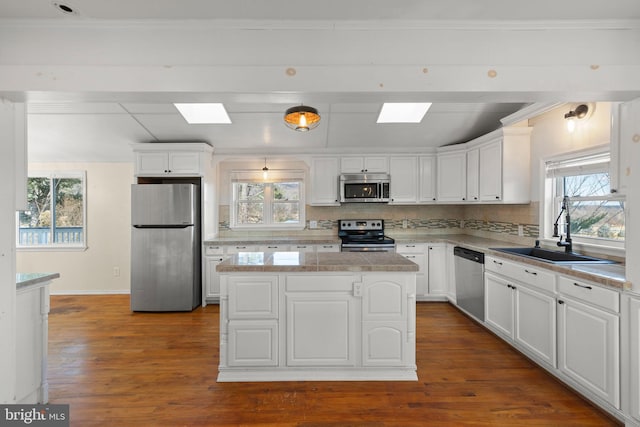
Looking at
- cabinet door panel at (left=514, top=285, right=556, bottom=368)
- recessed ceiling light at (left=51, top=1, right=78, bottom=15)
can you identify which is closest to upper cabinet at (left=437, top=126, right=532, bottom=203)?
cabinet door panel at (left=514, top=285, right=556, bottom=368)

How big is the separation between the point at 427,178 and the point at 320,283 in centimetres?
294

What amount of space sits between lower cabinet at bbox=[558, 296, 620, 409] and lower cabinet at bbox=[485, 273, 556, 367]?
9 centimetres

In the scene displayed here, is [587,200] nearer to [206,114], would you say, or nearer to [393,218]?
[393,218]

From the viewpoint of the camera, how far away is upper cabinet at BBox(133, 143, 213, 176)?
3.98m

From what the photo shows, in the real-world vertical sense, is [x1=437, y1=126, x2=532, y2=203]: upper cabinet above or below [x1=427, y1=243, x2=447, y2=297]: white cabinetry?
above

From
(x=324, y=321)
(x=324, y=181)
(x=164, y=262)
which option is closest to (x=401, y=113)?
(x=324, y=181)

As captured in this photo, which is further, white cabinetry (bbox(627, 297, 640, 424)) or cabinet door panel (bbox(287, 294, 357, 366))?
cabinet door panel (bbox(287, 294, 357, 366))

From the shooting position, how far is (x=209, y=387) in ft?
7.21

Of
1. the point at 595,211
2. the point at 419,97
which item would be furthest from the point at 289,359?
the point at 595,211

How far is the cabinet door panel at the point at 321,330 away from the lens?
2.26 meters

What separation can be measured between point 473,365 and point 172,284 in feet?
11.7

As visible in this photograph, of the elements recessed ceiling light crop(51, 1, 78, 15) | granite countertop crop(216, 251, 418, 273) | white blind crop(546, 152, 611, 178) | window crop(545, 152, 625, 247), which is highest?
recessed ceiling light crop(51, 1, 78, 15)

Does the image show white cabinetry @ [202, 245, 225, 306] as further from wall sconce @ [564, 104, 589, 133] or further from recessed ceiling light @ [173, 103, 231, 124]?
wall sconce @ [564, 104, 589, 133]

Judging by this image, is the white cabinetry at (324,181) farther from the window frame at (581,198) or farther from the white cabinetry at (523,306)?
the window frame at (581,198)
